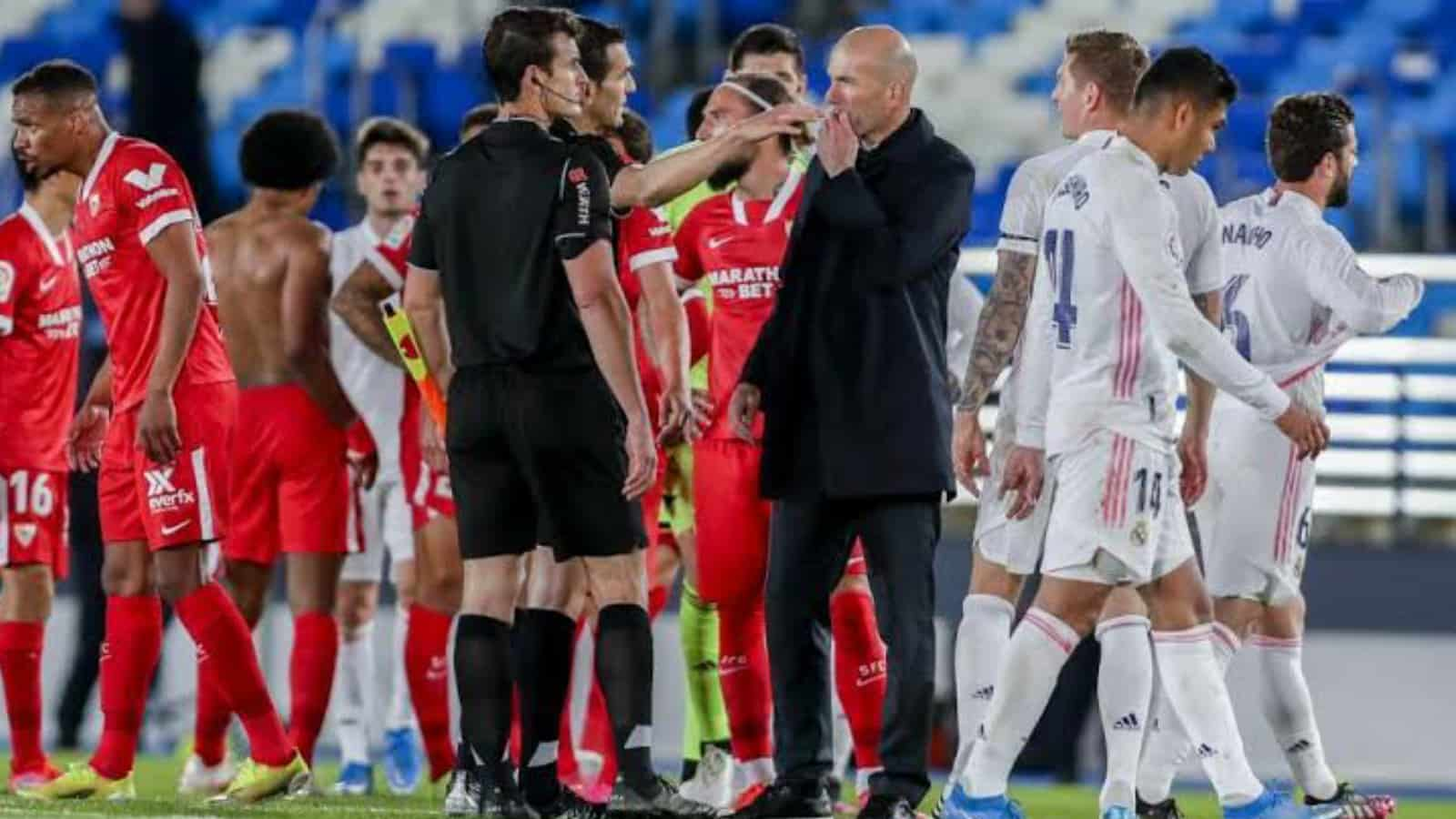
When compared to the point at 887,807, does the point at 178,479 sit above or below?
above

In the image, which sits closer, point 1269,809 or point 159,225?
point 1269,809

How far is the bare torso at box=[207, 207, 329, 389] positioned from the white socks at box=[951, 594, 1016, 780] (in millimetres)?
2483

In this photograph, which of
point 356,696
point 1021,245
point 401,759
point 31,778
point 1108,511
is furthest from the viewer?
point 401,759

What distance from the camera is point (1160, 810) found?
26.2ft

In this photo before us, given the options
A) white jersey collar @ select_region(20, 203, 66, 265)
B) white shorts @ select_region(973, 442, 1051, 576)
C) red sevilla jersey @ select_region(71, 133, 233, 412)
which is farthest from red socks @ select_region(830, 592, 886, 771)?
white jersey collar @ select_region(20, 203, 66, 265)

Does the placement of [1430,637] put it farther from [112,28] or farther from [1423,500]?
[112,28]

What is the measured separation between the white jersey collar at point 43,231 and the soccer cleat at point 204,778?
5.18ft

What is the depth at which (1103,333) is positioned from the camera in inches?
275

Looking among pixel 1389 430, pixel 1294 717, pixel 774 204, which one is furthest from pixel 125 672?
pixel 1389 430

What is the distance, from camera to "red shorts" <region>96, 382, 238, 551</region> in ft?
25.9

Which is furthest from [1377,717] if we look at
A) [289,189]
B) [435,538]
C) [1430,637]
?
[289,189]

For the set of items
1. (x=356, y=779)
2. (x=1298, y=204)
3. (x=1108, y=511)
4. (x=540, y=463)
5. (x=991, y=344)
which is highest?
(x=1298, y=204)

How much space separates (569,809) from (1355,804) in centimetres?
236

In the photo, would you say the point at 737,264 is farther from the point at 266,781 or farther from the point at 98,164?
the point at 266,781
